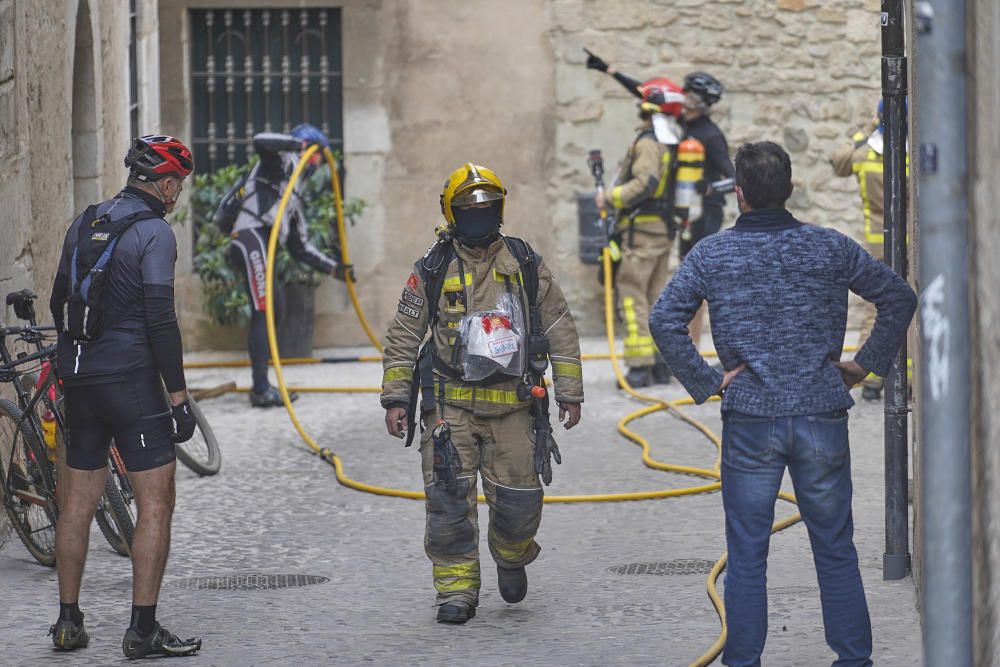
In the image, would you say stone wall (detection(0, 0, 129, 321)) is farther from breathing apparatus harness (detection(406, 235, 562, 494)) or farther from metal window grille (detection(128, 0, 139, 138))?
breathing apparatus harness (detection(406, 235, 562, 494))

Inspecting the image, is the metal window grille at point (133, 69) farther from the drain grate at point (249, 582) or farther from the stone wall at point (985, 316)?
the stone wall at point (985, 316)

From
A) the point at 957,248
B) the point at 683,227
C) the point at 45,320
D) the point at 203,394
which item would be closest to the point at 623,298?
the point at 683,227

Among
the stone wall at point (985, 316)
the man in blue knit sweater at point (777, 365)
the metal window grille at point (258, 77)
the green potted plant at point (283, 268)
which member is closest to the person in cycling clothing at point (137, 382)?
the man in blue knit sweater at point (777, 365)

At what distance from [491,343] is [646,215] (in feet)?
20.2

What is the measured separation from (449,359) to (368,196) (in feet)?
28.5

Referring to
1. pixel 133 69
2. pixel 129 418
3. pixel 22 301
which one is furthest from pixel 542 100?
pixel 129 418

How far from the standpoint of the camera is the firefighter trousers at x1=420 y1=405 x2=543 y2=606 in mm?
6715

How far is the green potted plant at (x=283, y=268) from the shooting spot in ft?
47.1

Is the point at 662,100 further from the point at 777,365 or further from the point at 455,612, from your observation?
the point at 777,365

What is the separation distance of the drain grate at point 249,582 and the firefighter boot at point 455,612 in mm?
892

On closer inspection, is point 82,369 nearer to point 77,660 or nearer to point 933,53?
point 77,660

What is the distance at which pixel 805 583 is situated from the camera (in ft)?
23.1

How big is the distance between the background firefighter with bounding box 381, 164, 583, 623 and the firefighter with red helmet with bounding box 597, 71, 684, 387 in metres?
5.67

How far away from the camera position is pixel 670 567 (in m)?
7.45
